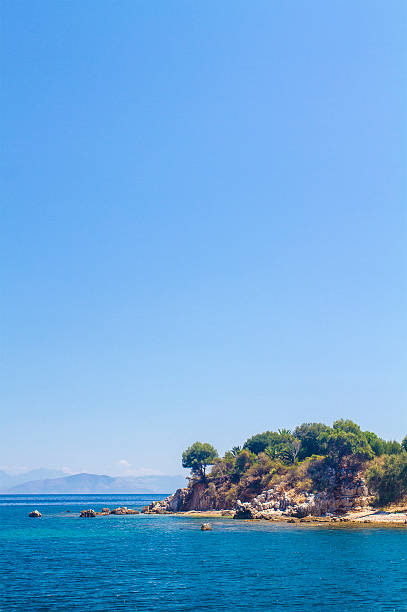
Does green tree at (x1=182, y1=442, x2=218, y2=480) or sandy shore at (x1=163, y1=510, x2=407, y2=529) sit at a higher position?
green tree at (x1=182, y1=442, x2=218, y2=480)

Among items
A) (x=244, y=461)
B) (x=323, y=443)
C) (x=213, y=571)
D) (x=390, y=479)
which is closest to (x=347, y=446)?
(x=323, y=443)

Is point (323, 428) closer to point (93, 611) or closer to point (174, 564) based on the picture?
point (174, 564)

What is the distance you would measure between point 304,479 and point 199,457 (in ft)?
156

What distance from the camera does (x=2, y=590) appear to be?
44.5m

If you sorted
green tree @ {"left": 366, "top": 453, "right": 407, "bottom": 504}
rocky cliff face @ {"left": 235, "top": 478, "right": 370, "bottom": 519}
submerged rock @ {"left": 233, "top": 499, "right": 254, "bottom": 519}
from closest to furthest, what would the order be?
green tree @ {"left": 366, "top": 453, "right": 407, "bottom": 504} → rocky cliff face @ {"left": 235, "top": 478, "right": 370, "bottom": 519} → submerged rock @ {"left": 233, "top": 499, "right": 254, "bottom": 519}

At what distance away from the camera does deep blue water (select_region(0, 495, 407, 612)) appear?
39.5 meters

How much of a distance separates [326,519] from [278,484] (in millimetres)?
22284

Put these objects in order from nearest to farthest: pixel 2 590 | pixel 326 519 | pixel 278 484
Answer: pixel 2 590 < pixel 326 519 < pixel 278 484

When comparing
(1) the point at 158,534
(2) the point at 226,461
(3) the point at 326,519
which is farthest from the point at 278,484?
(1) the point at 158,534

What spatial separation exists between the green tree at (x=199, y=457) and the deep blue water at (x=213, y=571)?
70.4m

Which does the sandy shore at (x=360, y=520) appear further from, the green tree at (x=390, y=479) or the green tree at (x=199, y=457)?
the green tree at (x=199, y=457)

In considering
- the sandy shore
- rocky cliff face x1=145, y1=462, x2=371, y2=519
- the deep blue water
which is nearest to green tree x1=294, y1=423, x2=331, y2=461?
rocky cliff face x1=145, y1=462, x2=371, y2=519

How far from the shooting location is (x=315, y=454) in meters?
137

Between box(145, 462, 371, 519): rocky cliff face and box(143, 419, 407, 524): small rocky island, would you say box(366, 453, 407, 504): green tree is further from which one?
box(145, 462, 371, 519): rocky cliff face
